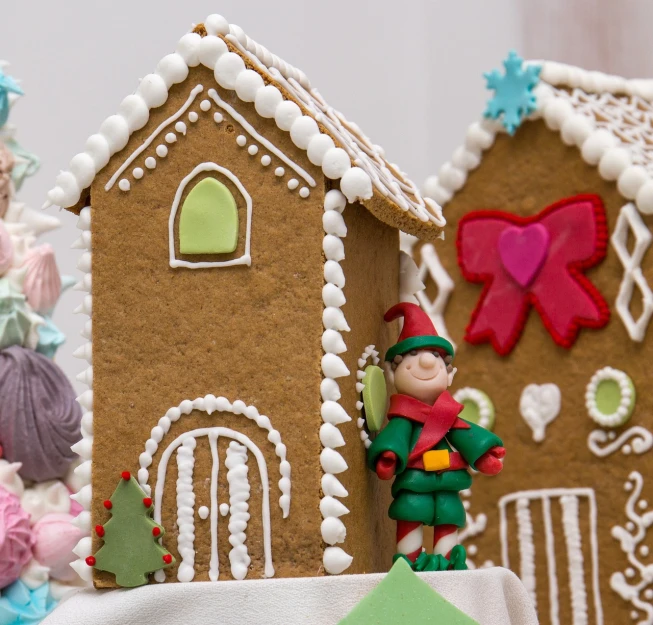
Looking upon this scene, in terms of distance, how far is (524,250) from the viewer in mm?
2549

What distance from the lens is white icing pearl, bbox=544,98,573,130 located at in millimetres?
2498

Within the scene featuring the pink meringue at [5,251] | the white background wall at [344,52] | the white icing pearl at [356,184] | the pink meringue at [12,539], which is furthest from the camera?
the white background wall at [344,52]

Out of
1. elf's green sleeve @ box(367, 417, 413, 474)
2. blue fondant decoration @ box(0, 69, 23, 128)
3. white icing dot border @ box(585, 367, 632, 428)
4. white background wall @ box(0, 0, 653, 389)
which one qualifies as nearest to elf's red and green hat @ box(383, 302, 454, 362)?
elf's green sleeve @ box(367, 417, 413, 474)

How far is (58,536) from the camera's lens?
2105 millimetres

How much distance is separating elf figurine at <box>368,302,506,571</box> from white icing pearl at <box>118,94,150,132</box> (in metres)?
0.53

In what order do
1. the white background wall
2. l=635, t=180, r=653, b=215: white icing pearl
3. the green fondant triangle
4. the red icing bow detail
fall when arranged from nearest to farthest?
the green fondant triangle, l=635, t=180, r=653, b=215: white icing pearl, the red icing bow detail, the white background wall

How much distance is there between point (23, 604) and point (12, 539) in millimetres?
125

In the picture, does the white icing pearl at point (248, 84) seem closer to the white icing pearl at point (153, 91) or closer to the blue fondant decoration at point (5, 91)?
the white icing pearl at point (153, 91)

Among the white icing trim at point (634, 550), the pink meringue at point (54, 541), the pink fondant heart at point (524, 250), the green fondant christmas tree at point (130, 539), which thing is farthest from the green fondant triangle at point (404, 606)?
the pink fondant heart at point (524, 250)

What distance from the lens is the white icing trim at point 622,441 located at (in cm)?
236

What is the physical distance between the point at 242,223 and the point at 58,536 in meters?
0.77

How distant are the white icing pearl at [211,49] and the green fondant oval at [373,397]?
51cm

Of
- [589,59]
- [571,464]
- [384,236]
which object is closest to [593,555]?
[571,464]

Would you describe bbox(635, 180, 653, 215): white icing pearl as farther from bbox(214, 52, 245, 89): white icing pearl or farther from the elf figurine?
bbox(214, 52, 245, 89): white icing pearl
